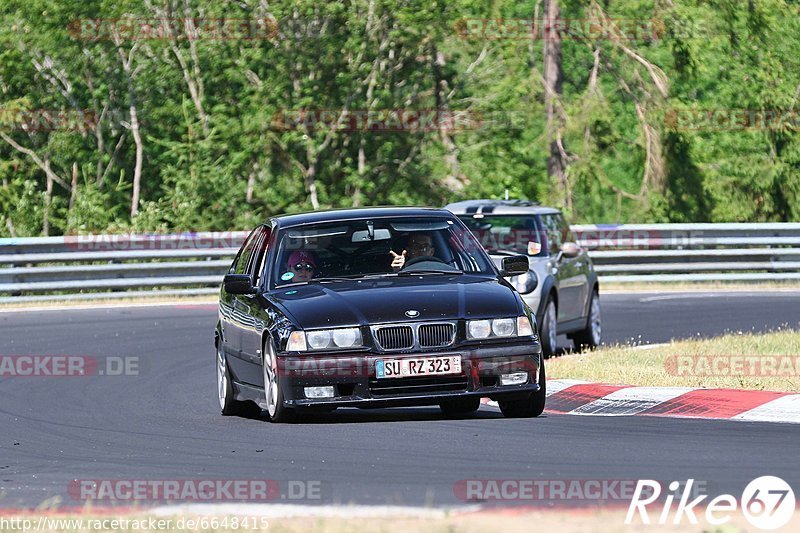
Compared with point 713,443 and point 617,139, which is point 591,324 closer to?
point 713,443

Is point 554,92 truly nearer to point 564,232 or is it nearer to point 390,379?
point 564,232

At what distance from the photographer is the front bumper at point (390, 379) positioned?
10945 millimetres

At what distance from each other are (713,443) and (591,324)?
9.01 metres

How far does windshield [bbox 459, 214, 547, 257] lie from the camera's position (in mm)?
17625

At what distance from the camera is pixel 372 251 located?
12266mm

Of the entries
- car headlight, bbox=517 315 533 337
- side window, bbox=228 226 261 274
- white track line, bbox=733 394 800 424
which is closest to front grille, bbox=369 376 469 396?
car headlight, bbox=517 315 533 337

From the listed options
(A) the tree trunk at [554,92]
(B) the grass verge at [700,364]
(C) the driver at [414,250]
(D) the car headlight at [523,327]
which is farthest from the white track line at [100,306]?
(D) the car headlight at [523,327]

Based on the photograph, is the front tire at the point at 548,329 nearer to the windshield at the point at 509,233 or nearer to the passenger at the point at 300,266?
the windshield at the point at 509,233

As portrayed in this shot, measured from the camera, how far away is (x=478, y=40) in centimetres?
3672

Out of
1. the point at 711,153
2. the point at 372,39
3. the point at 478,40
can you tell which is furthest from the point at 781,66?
the point at 372,39

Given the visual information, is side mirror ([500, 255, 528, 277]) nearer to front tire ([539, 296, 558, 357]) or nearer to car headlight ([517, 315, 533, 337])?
car headlight ([517, 315, 533, 337])

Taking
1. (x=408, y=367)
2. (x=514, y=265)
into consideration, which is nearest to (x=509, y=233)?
(x=514, y=265)

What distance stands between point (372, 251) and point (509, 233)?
5.76m

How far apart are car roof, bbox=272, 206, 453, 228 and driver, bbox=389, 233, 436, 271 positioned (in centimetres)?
27
